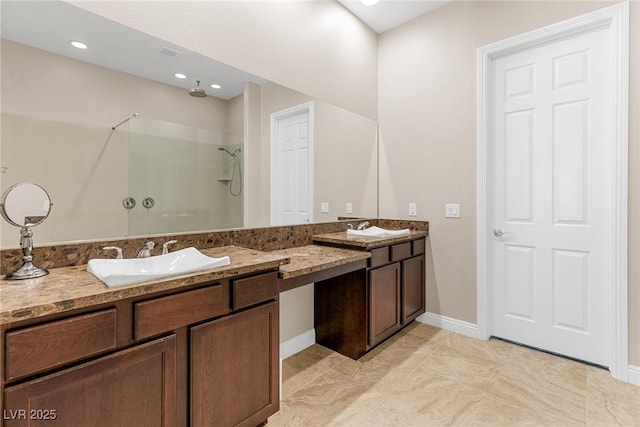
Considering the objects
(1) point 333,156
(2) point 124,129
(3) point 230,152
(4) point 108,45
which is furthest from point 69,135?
(1) point 333,156

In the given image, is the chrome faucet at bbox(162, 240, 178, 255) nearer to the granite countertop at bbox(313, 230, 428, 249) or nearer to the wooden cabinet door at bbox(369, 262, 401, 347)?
the granite countertop at bbox(313, 230, 428, 249)

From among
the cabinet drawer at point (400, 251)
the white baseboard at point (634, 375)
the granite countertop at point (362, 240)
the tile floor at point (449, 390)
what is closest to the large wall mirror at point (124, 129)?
the granite countertop at point (362, 240)

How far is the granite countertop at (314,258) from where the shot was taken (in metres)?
1.65

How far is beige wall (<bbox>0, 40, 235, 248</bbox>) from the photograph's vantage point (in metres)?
1.24

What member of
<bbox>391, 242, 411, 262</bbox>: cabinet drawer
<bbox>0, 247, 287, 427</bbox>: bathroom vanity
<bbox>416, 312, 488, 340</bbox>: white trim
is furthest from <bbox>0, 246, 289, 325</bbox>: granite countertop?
<bbox>416, 312, 488, 340</bbox>: white trim

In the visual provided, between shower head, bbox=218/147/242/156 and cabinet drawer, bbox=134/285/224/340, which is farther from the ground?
shower head, bbox=218/147/242/156

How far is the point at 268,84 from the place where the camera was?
2170mm

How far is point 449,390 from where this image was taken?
190cm

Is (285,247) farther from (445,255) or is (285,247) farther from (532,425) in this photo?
(532,425)

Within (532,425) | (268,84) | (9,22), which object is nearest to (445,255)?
(532,425)

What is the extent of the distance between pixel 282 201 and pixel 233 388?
130 cm

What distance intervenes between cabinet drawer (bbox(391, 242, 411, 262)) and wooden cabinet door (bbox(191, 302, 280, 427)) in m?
1.24

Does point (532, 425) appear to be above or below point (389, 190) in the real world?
below

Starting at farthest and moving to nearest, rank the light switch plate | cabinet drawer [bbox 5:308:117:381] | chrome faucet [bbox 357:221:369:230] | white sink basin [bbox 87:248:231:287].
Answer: chrome faucet [bbox 357:221:369:230], the light switch plate, white sink basin [bbox 87:248:231:287], cabinet drawer [bbox 5:308:117:381]
